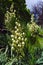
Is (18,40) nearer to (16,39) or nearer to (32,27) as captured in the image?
(16,39)

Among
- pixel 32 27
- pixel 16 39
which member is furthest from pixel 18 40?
pixel 32 27

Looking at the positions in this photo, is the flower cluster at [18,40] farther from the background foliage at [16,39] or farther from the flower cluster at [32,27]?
the flower cluster at [32,27]

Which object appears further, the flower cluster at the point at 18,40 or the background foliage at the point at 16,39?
the background foliage at the point at 16,39

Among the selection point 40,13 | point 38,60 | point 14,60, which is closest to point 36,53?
point 38,60

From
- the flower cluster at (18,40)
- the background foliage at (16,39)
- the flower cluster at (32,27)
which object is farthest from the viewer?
the flower cluster at (32,27)

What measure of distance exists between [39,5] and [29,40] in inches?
183

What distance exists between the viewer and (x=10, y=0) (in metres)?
5.17

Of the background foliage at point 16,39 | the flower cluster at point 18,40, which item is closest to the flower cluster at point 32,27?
the background foliage at point 16,39

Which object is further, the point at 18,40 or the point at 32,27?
the point at 32,27

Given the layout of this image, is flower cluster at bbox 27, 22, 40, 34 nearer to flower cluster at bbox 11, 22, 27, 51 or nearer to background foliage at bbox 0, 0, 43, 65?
background foliage at bbox 0, 0, 43, 65

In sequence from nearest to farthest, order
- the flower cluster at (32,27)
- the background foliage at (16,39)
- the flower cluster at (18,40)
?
the flower cluster at (18,40) → the background foliage at (16,39) → the flower cluster at (32,27)

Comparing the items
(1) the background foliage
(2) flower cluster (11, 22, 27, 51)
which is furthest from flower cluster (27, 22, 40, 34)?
(2) flower cluster (11, 22, 27, 51)

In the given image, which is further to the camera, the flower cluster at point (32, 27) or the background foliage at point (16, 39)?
the flower cluster at point (32, 27)

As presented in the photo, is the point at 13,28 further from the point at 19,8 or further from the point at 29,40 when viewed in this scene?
the point at 19,8
